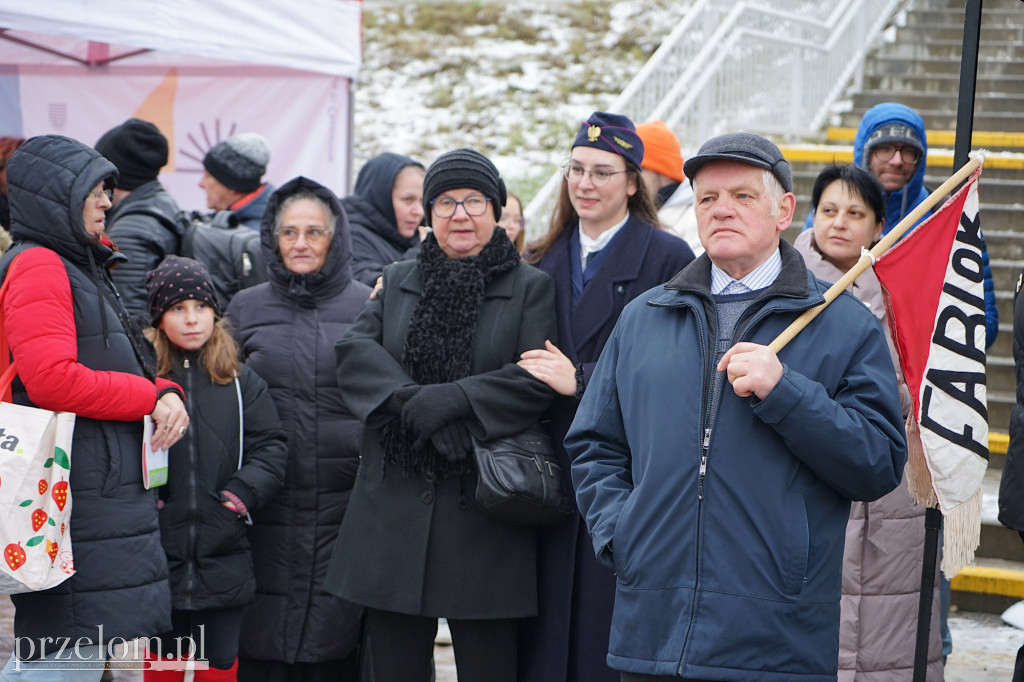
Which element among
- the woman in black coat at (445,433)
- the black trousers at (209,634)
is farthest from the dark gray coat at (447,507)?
the black trousers at (209,634)

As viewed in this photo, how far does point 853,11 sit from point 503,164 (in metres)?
4.93

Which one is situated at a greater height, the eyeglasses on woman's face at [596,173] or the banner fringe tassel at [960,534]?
the eyeglasses on woman's face at [596,173]

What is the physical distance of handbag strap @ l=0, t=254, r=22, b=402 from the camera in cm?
330

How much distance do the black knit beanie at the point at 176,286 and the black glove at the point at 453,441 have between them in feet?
3.70

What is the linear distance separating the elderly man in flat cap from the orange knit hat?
A: 105 inches

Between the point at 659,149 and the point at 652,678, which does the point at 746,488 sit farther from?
the point at 659,149

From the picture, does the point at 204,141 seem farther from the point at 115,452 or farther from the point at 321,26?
the point at 115,452

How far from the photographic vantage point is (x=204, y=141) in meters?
7.73

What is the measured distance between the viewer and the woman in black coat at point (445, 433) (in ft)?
11.4

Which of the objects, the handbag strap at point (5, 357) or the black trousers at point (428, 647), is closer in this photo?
the handbag strap at point (5, 357)

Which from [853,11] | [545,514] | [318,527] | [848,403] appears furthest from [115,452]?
[853,11]

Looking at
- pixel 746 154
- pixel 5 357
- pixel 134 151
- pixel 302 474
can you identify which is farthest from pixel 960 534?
pixel 134 151

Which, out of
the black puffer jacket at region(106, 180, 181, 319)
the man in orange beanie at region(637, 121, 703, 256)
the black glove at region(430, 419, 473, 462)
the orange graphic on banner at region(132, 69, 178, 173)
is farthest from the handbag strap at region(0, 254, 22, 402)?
the orange graphic on banner at region(132, 69, 178, 173)

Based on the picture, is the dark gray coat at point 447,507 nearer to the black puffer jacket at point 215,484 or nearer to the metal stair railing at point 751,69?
the black puffer jacket at point 215,484
